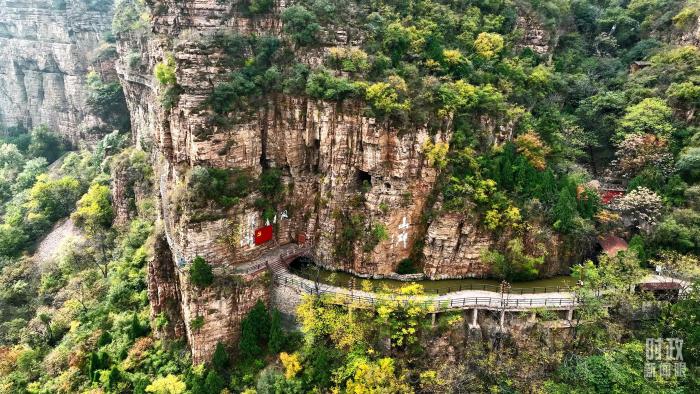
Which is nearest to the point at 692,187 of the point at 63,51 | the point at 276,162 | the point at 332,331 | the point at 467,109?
the point at 467,109

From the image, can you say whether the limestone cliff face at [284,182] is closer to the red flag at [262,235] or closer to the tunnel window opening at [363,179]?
the tunnel window opening at [363,179]

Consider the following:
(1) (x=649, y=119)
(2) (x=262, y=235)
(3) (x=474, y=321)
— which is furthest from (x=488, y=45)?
(2) (x=262, y=235)

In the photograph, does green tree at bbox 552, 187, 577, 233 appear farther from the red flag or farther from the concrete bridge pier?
the red flag

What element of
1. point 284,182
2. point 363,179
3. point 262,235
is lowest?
point 262,235

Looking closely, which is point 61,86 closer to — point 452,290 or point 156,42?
point 156,42

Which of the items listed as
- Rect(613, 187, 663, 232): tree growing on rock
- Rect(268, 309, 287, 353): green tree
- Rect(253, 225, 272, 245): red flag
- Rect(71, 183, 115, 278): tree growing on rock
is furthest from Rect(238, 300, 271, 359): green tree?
Rect(613, 187, 663, 232): tree growing on rock

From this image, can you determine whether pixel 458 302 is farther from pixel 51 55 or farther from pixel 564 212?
pixel 51 55
